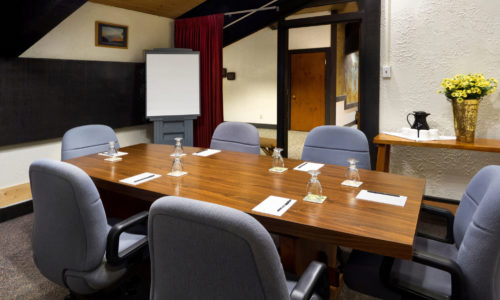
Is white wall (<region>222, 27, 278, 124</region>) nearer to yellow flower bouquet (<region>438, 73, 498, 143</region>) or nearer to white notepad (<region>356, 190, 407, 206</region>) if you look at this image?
yellow flower bouquet (<region>438, 73, 498, 143</region>)

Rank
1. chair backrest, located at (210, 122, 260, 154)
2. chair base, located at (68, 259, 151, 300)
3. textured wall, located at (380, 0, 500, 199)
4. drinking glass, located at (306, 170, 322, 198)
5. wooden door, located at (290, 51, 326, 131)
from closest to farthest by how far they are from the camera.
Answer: drinking glass, located at (306, 170, 322, 198), chair base, located at (68, 259, 151, 300), chair backrest, located at (210, 122, 260, 154), textured wall, located at (380, 0, 500, 199), wooden door, located at (290, 51, 326, 131)

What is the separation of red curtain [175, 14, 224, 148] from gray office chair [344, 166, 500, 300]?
12.2 feet

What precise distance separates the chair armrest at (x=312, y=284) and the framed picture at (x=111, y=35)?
4.01m

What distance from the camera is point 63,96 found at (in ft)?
12.3

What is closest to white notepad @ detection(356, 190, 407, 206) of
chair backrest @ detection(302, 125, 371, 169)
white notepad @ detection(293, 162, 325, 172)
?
white notepad @ detection(293, 162, 325, 172)

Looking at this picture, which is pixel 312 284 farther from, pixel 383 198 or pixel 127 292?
pixel 127 292

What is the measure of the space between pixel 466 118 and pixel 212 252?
294 centimetres

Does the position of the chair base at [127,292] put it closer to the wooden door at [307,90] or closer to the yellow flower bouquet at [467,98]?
the yellow flower bouquet at [467,98]

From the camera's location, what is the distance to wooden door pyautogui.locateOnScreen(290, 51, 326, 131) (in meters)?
7.64

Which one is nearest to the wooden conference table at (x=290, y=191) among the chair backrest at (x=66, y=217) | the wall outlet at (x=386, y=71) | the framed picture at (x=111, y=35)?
the chair backrest at (x=66, y=217)

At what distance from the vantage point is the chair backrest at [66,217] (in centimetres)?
134

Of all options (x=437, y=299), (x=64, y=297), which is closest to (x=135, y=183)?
(x=64, y=297)

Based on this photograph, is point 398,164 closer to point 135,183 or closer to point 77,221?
point 135,183

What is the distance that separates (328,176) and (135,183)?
1.10m
